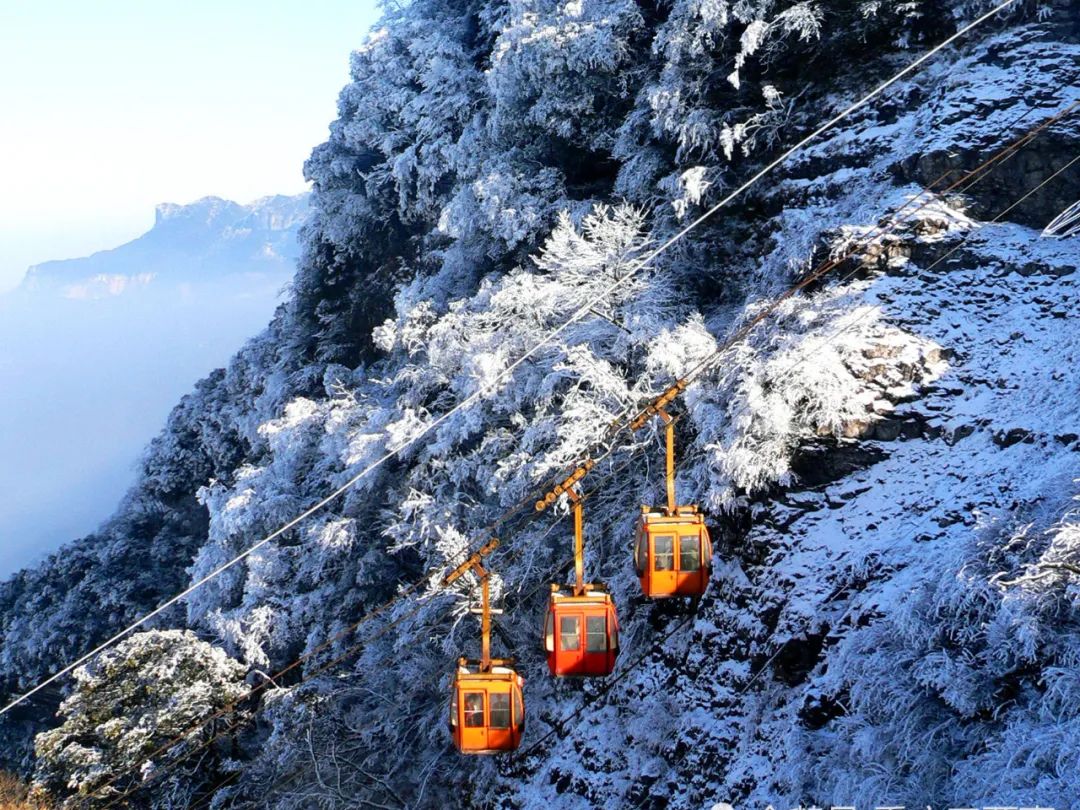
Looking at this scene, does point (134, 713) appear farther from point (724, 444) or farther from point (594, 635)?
point (724, 444)

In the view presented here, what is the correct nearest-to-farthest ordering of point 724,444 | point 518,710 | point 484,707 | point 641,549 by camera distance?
point 484,707 < point 518,710 < point 641,549 < point 724,444

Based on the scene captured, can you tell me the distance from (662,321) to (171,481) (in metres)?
32.3

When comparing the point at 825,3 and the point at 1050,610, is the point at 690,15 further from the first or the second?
the point at 1050,610

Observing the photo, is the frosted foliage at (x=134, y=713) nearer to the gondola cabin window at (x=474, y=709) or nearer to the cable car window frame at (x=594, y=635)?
the gondola cabin window at (x=474, y=709)

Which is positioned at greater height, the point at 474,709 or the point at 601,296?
the point at 601,296

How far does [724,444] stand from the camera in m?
15.4

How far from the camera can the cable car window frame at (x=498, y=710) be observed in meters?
11.5

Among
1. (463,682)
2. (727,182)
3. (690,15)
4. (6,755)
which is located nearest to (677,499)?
(463,682)

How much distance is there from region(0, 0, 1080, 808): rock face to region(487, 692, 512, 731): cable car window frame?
3.67 meters

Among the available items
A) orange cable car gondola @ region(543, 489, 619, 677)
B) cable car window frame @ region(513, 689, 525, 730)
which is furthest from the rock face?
cable car window frame @ region(513, 689, 525, 730)

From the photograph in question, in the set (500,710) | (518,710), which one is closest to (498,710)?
(500,710)

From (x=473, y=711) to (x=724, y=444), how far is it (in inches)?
285

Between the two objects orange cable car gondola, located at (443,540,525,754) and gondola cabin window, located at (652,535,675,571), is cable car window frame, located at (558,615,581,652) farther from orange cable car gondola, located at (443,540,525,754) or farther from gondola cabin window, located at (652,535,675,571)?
gondola cabin window, located at (652,535,675,571)

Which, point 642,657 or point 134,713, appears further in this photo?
point 134,713
